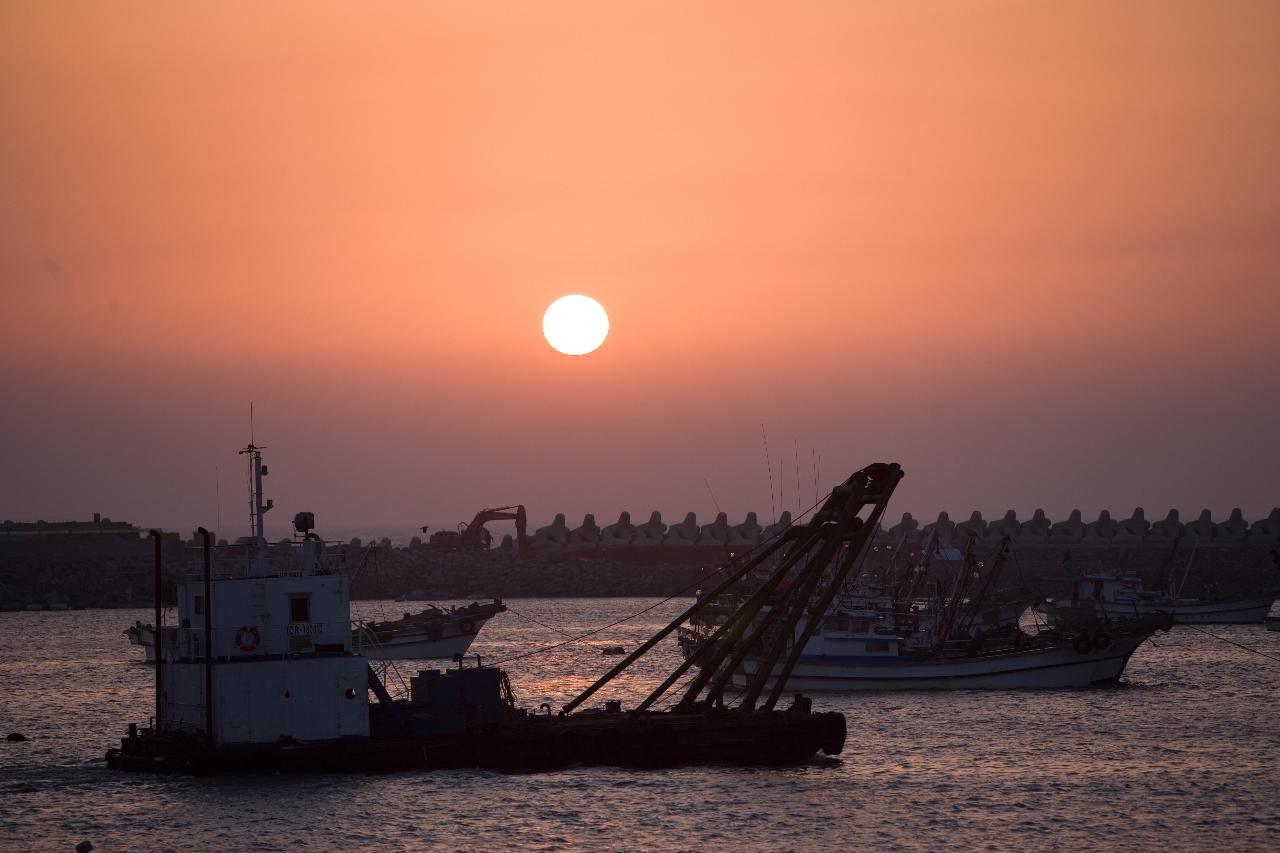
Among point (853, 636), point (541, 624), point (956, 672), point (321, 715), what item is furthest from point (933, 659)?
point (541, 624)

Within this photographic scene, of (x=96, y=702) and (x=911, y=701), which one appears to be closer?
(x=911, y=701)

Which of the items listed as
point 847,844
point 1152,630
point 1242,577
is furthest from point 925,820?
point 1242,577

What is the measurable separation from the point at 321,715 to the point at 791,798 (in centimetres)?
1314

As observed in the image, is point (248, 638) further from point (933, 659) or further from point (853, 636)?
point (933, 659)

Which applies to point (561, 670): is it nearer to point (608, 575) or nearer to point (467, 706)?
point (467, 706)

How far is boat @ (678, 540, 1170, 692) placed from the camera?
73.1 m

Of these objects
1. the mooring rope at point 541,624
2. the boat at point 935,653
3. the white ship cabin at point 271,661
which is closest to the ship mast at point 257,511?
the white ship cabin at point 271,661

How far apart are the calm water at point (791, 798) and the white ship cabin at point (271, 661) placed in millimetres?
1607

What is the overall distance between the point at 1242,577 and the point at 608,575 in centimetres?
7439

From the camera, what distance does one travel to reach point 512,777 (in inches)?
1804

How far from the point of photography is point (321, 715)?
42875mm

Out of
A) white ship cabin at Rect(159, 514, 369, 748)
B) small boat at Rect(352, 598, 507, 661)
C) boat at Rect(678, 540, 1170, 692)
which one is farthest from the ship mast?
small boat at Rect(352, 598, 507, 661)

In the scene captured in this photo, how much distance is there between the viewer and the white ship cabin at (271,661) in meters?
42.4

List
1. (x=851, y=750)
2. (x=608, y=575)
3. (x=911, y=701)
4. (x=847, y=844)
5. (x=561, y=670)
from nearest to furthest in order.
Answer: (x=847, y=844) → (x=851, y=750) → (x=911, y=701) → (x=561, y=670) → (x=608, y=575)
